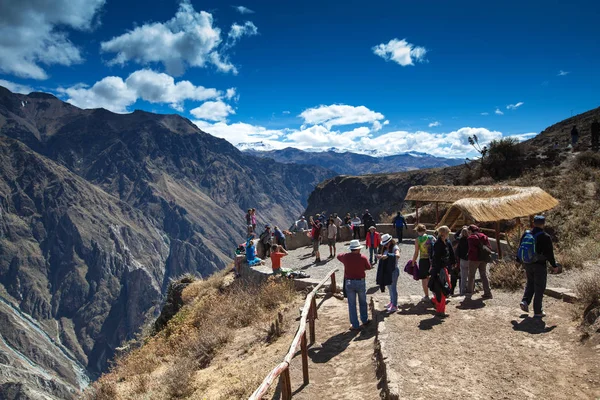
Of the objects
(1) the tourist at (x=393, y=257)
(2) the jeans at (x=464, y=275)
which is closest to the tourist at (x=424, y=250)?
(1) the tourist at (x=393, y=257)

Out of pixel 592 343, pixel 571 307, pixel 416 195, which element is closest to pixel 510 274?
pixel 571 307

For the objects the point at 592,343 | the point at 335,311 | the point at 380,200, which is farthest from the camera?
the point at 380,200

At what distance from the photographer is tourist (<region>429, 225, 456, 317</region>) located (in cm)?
838

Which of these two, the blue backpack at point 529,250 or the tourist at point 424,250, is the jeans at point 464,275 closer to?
the tourist at point 424,250

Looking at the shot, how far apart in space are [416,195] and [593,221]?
849cm

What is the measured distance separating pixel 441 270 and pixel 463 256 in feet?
5.63

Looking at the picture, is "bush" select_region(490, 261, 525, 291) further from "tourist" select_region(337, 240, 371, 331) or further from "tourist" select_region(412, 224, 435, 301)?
"tourist" select_region(337, 240, 371, 331)

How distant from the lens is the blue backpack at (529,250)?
7570 mm

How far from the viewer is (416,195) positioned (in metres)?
22.1

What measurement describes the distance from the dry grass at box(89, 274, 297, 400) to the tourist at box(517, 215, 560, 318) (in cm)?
599

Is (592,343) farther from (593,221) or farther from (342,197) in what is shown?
(342,197)

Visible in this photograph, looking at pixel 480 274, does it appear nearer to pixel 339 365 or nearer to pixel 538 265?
pixel 538 265

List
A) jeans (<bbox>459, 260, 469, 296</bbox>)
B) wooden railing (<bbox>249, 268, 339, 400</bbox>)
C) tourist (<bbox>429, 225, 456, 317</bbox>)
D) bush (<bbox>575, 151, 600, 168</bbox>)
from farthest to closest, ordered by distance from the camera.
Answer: bush (<bbox>575, 151, 600, 168</bbox>) < jeans (<bbox>459, 260, 469, 296</bbox>) < tourist (<bbox>429, 225, 456, 317</bbox>) < wooden railing (<bbox>249, 268, 339, 400</bbox>)

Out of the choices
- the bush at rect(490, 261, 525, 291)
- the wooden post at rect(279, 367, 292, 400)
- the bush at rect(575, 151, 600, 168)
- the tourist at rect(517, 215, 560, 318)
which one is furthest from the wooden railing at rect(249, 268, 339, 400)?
the bush at rect(575, 151, 600, 168)
